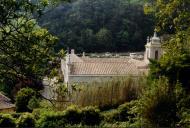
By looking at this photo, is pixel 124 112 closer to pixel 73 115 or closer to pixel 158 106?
pixel 73 115

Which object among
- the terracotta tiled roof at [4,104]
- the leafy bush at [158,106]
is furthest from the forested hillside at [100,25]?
the leafy bush at [158,106]

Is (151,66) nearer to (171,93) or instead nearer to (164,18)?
(171,93)

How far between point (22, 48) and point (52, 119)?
11762 mm

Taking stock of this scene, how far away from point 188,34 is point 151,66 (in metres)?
9.07

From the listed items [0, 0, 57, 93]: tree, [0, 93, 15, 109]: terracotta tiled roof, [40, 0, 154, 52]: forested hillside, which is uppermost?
[40, 0, 154, 52]: forested hillside

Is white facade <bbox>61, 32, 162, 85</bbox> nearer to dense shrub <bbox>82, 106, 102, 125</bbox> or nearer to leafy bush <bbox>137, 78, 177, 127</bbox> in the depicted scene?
dense shrub <bbox>82, 106, 102, 125</bbox>

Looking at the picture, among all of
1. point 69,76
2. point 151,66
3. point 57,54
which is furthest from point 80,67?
point 57,54

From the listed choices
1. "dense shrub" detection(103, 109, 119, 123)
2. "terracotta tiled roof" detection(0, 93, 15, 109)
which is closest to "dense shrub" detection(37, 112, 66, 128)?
"dense shrub" detection(103, 109, 119, 123)

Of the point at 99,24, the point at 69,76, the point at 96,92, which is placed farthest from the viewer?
the point at 99,24

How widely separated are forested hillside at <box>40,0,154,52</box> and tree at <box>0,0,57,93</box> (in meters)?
49.0

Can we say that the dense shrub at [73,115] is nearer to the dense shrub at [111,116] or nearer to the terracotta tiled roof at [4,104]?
the dense shrub at [111,116]

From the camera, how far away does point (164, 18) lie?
498 inches

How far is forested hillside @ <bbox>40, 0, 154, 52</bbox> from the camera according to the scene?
5919 cm

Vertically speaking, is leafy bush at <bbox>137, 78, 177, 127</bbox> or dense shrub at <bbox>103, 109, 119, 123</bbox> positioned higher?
leafy bush at <bbox>137, 78, 177, 127</bbox>
